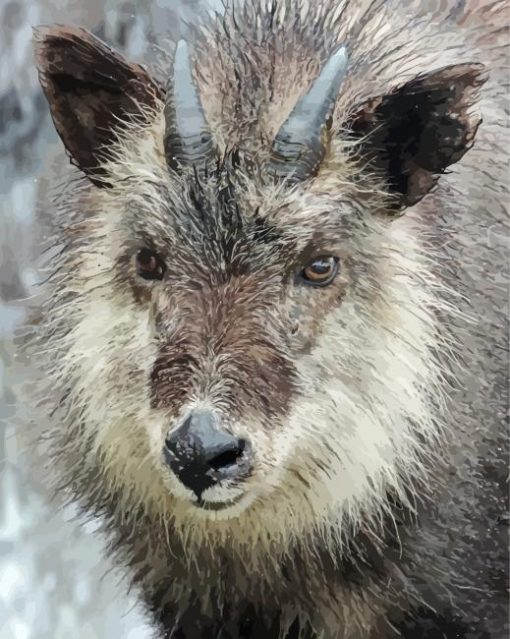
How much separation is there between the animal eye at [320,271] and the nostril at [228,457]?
7.1 inches

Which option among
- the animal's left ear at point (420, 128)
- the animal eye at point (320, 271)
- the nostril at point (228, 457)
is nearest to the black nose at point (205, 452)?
the nostril at point (228, 457)

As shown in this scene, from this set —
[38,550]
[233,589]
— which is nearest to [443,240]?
[233,589]

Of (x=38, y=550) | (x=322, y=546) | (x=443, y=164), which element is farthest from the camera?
(x=38, y=550)

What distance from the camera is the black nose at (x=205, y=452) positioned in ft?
2.41

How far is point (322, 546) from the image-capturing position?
95 centimetres

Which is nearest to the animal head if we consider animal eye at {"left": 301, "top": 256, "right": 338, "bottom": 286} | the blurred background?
animal eye at {"left": 301, "top": 256, "right": 338, "bottom": 286}

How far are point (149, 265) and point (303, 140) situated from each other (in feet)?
0.61

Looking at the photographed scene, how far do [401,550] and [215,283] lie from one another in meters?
0.33

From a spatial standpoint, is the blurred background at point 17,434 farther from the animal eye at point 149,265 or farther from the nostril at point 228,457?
the nostril at point 228,457

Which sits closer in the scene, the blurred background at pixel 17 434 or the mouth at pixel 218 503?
the mouth at pixel 218 503

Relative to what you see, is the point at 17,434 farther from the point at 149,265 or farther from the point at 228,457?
the point at 228,457

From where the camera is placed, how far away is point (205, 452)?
73cm

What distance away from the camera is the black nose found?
28.9 inches

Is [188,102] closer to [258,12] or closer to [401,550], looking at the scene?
[258,12]
